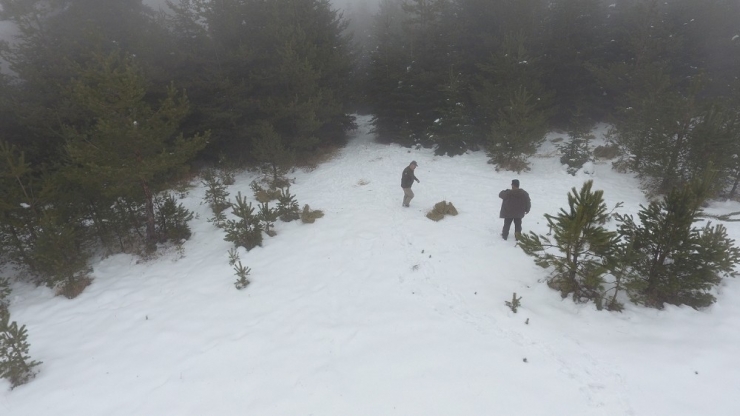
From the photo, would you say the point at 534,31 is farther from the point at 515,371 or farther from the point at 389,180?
the point at 515,371

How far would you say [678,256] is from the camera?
7.00 meters

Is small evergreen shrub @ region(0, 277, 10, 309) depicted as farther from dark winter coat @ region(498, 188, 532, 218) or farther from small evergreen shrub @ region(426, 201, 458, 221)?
dark winter coat @ region(498, 188, 532, 218)

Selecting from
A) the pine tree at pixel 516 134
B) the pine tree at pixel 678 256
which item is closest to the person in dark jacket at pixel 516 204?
the pine tree at pixel 678 256

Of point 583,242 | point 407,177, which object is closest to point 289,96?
point 407,177

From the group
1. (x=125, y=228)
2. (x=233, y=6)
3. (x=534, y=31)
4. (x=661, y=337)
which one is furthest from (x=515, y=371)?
(x=534, y=31)

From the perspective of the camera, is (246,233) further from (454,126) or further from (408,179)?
(454,126)

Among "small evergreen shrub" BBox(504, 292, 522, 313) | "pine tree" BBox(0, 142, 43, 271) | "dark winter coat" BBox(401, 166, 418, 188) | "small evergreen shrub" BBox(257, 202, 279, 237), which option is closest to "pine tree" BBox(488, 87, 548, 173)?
"dark winter coat" BBox(401, 166, 418, 188)

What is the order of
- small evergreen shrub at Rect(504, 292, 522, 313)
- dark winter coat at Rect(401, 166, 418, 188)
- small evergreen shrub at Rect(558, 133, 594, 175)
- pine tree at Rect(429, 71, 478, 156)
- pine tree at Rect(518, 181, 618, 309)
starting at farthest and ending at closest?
pine tree at Rect(429, 71, 478, 156) → small evergreen shrub at Rect(558, 133, 594, 175) → dark winter coat at Rect(401, 166, 418, 188) → small evergreen shrub at Rect(504, 292, 522, 313) → pine tree at Rect(518, 181, 618, 309)

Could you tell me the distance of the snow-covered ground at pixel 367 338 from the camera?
597cm

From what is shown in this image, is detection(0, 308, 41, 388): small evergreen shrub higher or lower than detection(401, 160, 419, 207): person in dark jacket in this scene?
lower

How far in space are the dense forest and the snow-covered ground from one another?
260 cm

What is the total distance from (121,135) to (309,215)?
22.2ft

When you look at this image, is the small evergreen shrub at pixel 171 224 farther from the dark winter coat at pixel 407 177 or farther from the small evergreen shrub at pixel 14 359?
the dark winter coat at pixel 407 177

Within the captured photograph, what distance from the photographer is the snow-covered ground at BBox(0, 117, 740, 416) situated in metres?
5.97
